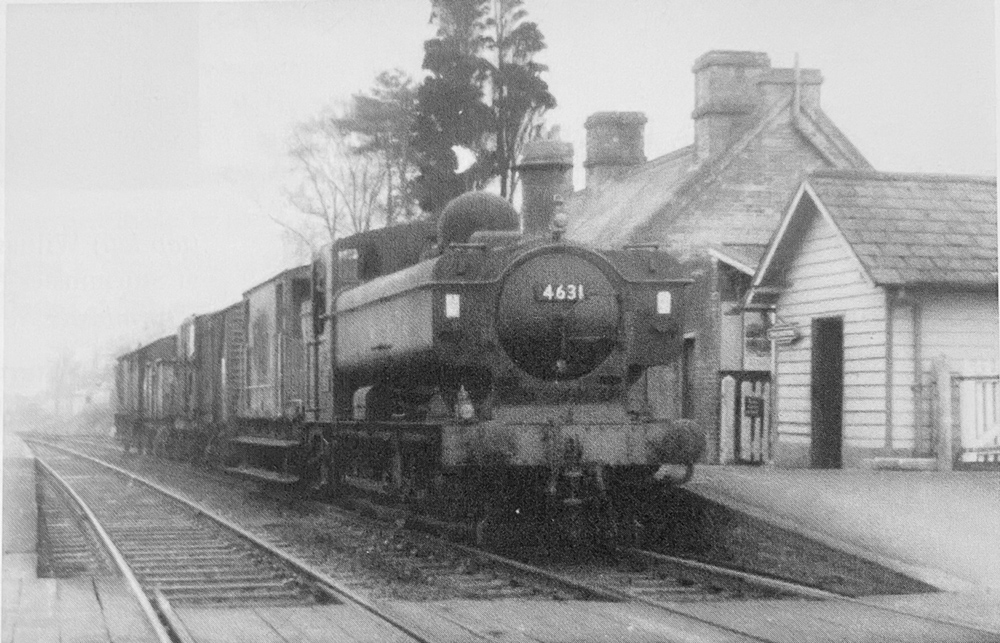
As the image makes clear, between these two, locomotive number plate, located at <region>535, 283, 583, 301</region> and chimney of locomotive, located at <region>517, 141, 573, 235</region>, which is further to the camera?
chimney of locomotive, located at <region>517, 141, 573, 235</region>

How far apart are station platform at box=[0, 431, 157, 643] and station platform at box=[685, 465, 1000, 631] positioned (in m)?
4.50

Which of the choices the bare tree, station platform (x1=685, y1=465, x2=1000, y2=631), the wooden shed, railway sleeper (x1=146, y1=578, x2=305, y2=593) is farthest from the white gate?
A: railway sleeper (x1=146, y1=578, x2=305, y2=593)

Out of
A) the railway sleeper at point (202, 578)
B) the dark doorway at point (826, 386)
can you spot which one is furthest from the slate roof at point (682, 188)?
the railway sleeper at point (202, 578)

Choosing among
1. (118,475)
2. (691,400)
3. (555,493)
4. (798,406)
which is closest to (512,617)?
(555,493)

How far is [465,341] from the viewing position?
9.47 m

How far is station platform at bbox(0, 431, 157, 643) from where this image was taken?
7.28m

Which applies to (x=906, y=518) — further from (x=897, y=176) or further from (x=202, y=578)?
(x=202, y=578)

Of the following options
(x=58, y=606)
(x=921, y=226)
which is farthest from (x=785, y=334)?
(x=58, y=606)

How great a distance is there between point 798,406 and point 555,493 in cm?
586

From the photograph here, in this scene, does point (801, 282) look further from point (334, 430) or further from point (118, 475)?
point (118, 475)

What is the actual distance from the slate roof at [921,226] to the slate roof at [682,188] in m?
3.52

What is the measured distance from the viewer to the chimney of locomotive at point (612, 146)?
15906 millimetres

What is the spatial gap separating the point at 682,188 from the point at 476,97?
18.7ft

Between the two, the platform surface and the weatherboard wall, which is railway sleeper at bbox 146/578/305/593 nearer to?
the platform surface
